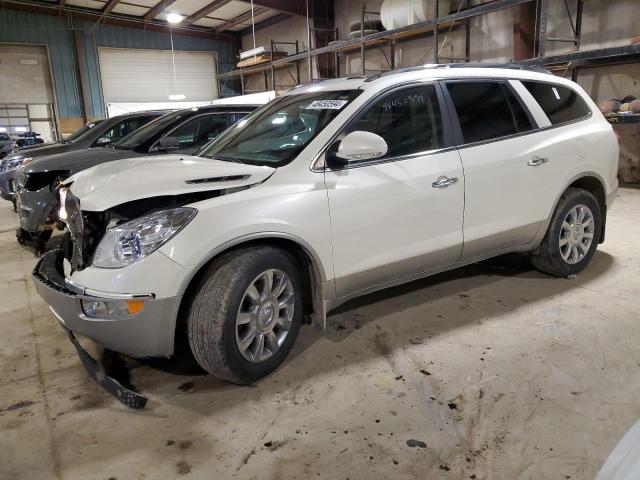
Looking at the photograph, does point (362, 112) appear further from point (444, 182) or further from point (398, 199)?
point (444, 182)

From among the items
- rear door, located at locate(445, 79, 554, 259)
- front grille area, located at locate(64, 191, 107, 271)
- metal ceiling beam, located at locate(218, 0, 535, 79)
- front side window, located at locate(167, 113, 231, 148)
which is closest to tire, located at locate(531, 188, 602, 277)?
rear door, located at locate(445, 79, 554, 259)

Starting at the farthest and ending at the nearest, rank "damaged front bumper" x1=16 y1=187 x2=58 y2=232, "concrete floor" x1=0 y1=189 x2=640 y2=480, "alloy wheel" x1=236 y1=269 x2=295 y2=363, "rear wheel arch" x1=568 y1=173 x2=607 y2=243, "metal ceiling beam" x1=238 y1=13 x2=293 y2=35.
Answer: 1. "metal ceiling beam" x1=238 y1=13 x2=293 y2=35
2. "damaged front bumper" x1=16 y1=187 x2=58 y2=232
3. "rear wheel arch" x1=568 y1=173 x2=607 y2=243
4. "alloy wheel" x1=236 y1=269 x2=295 y2=363
5. "concrete floor" x1=0 y1=189 x2=640 y2=480

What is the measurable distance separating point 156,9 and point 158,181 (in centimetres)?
1670

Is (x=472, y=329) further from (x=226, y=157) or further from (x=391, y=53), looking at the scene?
(x=391, y=53)

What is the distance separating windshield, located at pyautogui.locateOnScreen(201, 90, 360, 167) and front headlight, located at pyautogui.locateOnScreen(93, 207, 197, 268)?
0.61 m

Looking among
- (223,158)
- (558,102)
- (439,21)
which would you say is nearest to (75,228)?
(223,158)

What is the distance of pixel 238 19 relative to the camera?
57.4 feet

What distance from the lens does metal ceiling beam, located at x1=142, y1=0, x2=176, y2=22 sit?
15.8 meters

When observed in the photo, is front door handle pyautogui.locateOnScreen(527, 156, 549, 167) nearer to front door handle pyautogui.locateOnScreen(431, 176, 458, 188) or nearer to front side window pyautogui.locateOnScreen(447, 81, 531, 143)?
front side window pyautogui.locateOnScreen(447, 81, 531, 143)

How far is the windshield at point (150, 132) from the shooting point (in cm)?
561

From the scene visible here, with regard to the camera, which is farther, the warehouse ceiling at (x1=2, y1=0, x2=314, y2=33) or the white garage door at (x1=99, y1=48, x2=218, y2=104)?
the white garage door at (x1=99, y1=48, x2=218, y2=104)

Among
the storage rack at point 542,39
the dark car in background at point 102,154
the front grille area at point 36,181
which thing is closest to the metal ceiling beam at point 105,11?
the storage rack at point 542,39

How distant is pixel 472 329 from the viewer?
2.99 m

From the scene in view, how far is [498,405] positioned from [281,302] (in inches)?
44.6
